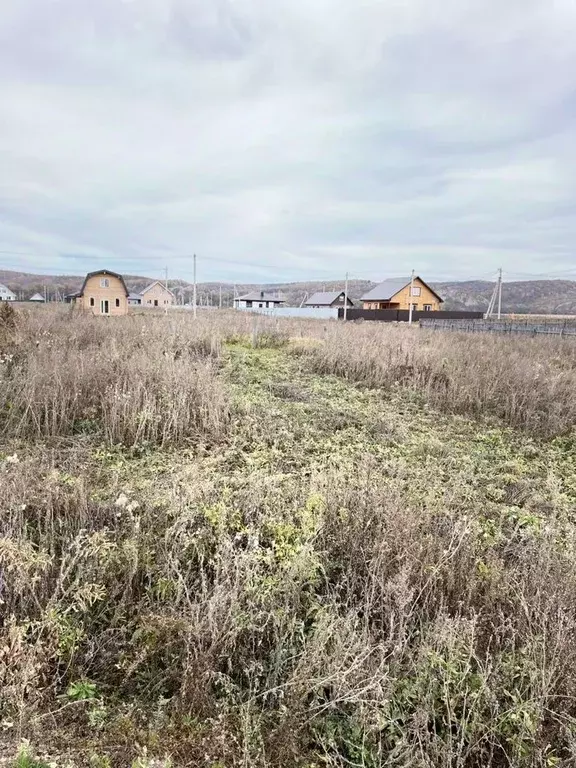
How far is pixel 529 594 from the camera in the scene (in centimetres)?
206

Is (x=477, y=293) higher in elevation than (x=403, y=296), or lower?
higher

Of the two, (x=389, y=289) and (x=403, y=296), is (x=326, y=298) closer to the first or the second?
(x=389, y=289)

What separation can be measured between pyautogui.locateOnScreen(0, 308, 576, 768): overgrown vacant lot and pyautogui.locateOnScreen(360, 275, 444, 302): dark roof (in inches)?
1557

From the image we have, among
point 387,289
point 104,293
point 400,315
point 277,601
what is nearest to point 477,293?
point 387,289

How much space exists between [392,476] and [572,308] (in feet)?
254

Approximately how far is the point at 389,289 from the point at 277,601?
4358 centimetres

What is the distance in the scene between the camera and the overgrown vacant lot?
1.52m

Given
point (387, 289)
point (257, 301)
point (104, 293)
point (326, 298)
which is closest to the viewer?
point (104, 293)

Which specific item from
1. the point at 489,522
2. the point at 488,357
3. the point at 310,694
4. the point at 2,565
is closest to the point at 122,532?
the point at 2,565

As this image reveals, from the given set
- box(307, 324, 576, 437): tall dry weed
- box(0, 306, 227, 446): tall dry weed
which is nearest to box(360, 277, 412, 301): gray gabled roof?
box(307, 324, 576, 437): tall dry weed

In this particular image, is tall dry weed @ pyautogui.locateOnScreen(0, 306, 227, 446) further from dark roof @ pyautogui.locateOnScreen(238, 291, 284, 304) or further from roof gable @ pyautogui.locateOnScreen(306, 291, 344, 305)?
dark roof @ pyautogui.locateOnScreen(238, 291, 284, 304)

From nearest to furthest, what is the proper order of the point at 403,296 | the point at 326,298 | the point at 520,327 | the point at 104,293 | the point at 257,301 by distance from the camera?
1. the point at 520,327
2. the point at 104,293
3. the point at 403,296
4. the point at 326,298
5. the point at 257,301

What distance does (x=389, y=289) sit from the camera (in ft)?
142

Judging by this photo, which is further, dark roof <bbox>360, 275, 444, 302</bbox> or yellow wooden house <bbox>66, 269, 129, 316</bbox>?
dark roof <bbox>360, 275, 444, 302</bbox>
